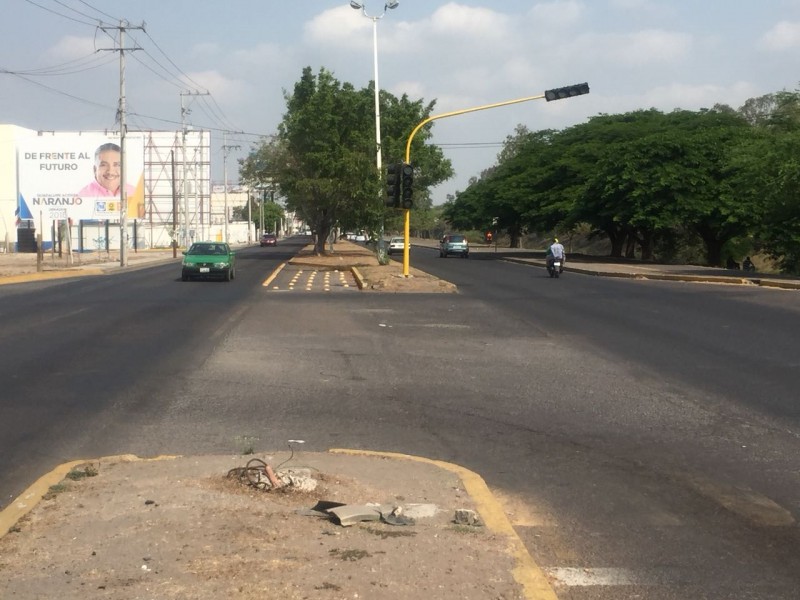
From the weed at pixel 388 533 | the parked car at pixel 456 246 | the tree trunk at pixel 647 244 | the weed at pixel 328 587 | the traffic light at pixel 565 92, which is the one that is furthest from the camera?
the parked car at pixel 456 246

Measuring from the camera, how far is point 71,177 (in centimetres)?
8988

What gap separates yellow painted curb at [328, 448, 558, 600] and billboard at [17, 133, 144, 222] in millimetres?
85039

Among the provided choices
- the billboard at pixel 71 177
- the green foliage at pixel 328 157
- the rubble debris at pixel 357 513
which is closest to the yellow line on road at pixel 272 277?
the green foliage at pixel 328 157

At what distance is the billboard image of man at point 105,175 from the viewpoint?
290 feet

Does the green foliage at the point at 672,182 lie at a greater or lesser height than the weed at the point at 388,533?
greater

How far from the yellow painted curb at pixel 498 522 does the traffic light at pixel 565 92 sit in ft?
69.5

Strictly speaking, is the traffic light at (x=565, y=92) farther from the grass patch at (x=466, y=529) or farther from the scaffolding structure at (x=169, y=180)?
the scaffolding structure at (x=169, y=180)

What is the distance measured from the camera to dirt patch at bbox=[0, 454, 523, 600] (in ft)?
15.9

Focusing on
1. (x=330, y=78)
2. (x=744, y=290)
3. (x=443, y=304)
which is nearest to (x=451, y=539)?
(x=443, y=304)

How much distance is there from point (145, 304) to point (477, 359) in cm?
1258

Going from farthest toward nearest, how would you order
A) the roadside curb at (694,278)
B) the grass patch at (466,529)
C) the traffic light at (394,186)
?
the roadside curb at (694,278)
the traffic light at (394,186)
the grass patch at (466,529)

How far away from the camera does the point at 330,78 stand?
56594 mm

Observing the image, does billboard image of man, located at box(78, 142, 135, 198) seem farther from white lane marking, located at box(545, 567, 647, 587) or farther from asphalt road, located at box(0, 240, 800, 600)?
white lane marking, located at box(545, 567, 647, 587)

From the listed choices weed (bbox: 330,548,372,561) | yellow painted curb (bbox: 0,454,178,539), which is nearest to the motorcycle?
yellow painted curb (bbox: 0,454,178,539)
